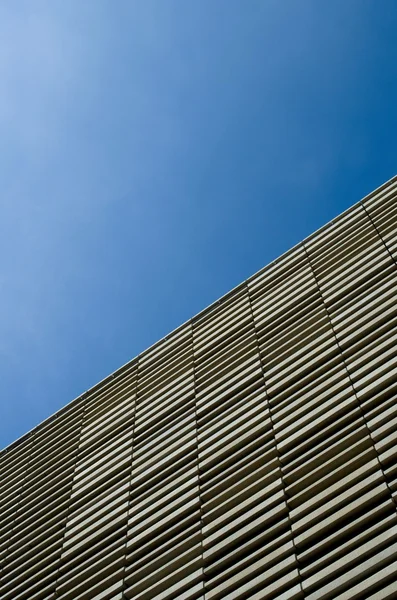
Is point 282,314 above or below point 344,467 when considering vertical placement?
above

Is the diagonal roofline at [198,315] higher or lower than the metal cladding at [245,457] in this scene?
higher

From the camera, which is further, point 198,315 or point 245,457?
point 198,315

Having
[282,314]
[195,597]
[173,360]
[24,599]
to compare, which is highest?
[173,360]

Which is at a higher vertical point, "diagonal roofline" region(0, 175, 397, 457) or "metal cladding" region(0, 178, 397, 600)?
"diagonal roofline" region(0, 175, 397, 457)

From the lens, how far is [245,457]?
6414 millimetres

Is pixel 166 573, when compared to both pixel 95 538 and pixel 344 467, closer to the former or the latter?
pixel 95 538

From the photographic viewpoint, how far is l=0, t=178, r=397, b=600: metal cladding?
4957 mm

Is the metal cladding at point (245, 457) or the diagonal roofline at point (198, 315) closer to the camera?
the metal cladding at point (245, 457)

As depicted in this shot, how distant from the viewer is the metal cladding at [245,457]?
4.96 meters

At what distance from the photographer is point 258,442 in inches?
254

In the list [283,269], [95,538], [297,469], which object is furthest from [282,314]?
[95,538]

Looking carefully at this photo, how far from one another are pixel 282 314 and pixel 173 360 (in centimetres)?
217

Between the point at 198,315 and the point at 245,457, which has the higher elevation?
the point at 198,315

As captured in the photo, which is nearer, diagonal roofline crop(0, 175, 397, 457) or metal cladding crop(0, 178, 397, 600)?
metal cladding crop(0, 178, 397, 600)
